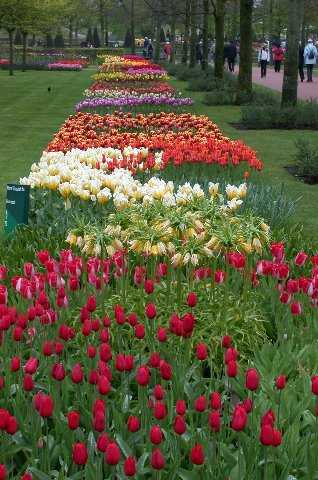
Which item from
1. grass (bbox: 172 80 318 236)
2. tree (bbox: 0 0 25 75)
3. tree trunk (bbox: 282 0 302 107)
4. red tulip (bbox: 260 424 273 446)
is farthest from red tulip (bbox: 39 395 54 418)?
tree (bbox: 0 0 25 75)

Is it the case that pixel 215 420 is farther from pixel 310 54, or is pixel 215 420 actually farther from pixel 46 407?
pixel 310 54

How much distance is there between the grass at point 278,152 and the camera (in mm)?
10062

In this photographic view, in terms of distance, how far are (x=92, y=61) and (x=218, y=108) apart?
47002 mm

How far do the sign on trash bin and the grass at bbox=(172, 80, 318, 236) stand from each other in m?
2.70

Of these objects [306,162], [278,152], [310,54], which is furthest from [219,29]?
[306,162]

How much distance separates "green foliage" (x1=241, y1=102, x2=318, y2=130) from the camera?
65.3 ft

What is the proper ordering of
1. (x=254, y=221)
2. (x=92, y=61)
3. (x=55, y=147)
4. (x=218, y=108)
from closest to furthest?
(x=254, y=221) → (x=55, y=147) → (x=218, y=108) → (x=92, y=61)

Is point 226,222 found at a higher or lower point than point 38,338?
higher

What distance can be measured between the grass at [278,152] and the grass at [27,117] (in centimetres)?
346

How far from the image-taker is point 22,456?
353cm

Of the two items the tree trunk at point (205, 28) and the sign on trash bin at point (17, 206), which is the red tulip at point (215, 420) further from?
the tree trunk at point (205, 28)

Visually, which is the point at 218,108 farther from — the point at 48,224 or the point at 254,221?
the point at 254,221

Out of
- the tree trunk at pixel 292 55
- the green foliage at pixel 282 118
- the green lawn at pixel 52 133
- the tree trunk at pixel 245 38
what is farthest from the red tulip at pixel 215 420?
the tree trunk at pixel 245 38

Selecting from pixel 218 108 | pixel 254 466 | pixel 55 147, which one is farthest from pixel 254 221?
pixel 218 108
